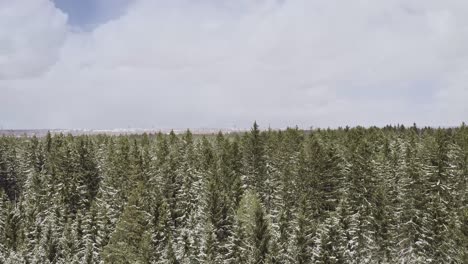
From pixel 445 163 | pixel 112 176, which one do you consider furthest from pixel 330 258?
pixel 112 176

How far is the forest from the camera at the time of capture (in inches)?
1720

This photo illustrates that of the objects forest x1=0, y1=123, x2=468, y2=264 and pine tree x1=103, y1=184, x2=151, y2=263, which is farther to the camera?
forest x1=0, y1=123, x2=468, y2=264

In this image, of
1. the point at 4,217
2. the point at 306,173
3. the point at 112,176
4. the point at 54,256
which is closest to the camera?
the point at 54,256

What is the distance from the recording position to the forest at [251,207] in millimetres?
43688

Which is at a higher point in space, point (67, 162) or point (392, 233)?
point (67, 162)

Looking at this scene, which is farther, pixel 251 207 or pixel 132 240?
pixel 251 207

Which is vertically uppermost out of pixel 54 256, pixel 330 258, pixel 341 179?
pixel 341 179

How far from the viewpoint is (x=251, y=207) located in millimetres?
43188

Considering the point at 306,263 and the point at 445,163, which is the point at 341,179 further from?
the point at 306,263

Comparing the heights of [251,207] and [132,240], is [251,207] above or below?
above

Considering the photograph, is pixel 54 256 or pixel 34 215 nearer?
pixel 54 256

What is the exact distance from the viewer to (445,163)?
59.3m

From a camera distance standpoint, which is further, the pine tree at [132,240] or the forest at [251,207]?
the forest at [251,207]

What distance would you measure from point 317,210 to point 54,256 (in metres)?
32.8
